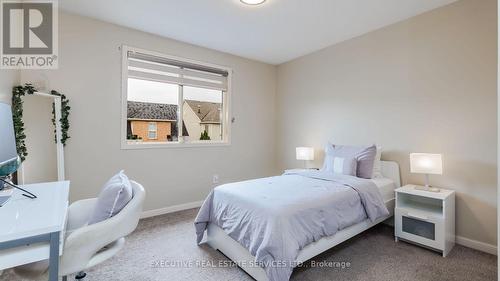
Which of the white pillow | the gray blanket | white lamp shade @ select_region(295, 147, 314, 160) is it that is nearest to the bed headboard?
the white pillow

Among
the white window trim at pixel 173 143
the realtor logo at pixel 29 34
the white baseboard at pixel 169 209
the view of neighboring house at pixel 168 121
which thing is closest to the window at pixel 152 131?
the view of neighboring house at pixel 168 121

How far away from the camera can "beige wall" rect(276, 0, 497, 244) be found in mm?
2268

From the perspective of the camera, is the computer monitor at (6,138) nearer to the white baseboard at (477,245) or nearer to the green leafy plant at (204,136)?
the green leafy plant at (204,136)

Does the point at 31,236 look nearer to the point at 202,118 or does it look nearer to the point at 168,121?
the point at 168,121

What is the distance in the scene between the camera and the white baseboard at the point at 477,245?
7.30 ft

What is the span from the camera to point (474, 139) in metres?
2.32

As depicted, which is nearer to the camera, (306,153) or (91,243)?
(91,243)

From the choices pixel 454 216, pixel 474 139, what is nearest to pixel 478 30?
pixel 474 139

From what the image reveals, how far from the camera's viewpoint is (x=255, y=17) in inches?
108

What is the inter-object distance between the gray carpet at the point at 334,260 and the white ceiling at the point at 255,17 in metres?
2.49

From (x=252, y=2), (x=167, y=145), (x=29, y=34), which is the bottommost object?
(x=167, y=145)

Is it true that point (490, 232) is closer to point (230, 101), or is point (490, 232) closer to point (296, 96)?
point (296, 96)

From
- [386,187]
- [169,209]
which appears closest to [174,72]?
[169,209]

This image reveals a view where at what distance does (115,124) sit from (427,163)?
3571 millimetres
